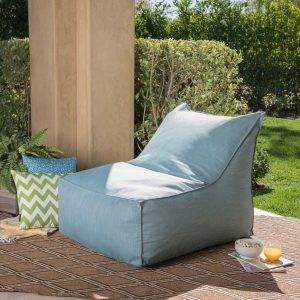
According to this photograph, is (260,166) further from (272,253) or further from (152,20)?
(152,20)

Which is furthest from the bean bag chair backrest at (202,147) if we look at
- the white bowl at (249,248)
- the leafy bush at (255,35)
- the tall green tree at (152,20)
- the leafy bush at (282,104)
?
the leafy bush at (255,35)

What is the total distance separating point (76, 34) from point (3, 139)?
0.98m

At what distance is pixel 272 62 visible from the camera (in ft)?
34.4

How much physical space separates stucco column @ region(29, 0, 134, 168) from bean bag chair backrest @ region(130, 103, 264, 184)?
861 mm

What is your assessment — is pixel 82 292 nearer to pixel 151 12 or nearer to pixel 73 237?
pixel 73 237

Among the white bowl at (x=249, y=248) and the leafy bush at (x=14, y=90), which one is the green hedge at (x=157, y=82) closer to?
the leafy bush at (x=14, y=90)

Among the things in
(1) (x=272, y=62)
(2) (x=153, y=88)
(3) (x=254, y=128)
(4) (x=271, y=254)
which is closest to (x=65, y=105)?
(2) (x=153, y=88)

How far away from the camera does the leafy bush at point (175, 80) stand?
5.91 metres

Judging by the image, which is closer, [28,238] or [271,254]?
[271,254]

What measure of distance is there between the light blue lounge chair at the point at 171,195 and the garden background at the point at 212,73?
3.42ft

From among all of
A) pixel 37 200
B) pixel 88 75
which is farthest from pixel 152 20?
pixel 37 200

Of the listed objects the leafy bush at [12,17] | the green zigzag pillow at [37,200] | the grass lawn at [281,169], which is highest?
the leafy bush at [12,17]

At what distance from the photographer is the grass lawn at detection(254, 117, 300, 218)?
586 centimetres

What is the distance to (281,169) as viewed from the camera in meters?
7.26
